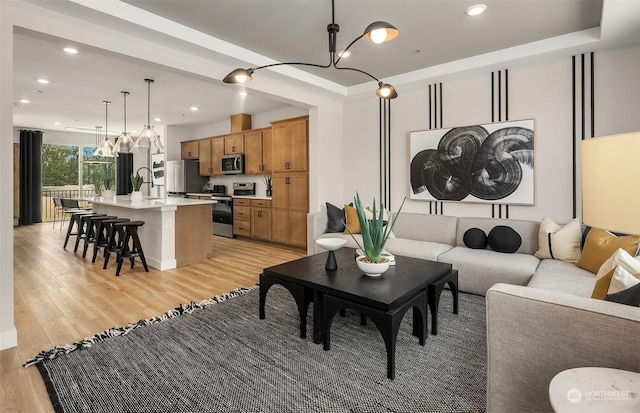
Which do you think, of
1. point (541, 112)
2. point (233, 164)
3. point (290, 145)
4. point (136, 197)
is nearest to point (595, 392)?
point (541, 112)

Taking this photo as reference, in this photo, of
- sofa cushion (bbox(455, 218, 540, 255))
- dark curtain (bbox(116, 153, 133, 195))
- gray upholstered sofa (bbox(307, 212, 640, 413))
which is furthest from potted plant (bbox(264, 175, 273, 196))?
dark curtain (bbox(116, 153, 133, 195))

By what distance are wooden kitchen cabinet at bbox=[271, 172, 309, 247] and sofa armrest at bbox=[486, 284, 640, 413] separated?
4156 millimetres

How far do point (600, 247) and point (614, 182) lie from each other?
220 centimetres

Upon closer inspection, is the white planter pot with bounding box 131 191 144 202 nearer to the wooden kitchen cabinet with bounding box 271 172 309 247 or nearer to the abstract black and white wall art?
the wooden kitchen cabinet with bounding box 271 172 309 247

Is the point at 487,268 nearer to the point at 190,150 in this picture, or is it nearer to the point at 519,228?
the point at 519,228

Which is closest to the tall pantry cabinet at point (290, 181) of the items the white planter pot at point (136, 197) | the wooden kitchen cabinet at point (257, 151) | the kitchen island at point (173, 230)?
the wooden kitchen cabinet at point (257, 151)

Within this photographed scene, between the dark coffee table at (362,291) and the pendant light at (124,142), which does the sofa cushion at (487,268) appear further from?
the pendant light at (124,142)

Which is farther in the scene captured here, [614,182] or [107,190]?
[107,190]

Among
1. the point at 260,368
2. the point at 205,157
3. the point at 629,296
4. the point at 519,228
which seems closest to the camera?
the point at 629,296

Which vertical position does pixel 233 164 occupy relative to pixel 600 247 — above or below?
above

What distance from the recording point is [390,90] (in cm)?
292

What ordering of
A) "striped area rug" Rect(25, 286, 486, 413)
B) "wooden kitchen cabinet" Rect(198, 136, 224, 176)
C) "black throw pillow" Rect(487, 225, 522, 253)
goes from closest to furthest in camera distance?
"striped area rug" Rect(25, 286, 486, 413) → "black throw pillow" Rect(487, 225, 522, 253) → "wooden kitchen cabinet" Rect(198, 136, 224, 176)

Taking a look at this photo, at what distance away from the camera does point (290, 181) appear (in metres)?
5.70

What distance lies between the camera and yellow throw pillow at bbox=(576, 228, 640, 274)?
2471 mm
